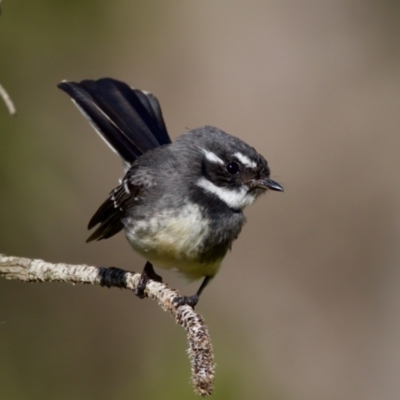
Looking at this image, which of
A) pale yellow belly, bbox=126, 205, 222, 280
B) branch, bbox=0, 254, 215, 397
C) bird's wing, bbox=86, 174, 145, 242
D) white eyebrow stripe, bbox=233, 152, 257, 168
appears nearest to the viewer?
branch, bbox=0, 254, 215, 397

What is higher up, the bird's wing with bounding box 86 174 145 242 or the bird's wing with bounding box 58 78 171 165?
the bird's wing with bounding box 58 78 171 165

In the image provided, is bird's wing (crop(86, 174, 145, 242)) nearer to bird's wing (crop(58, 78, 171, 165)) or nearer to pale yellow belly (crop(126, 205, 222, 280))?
pale yellow belly (crop(126, 205, 222, 280))

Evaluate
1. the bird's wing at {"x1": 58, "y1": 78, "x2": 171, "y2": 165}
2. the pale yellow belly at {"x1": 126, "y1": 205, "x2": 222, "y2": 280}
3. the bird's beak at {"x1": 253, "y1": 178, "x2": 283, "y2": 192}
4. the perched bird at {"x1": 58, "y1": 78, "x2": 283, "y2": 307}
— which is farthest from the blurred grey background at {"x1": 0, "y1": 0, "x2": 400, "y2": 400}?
the bird's beak at {"x1": 253, "y1": 178, "x2": 283, "y2": 192}

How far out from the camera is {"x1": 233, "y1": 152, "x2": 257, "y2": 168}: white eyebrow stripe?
3959mm

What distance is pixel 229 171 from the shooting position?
13.1 feet

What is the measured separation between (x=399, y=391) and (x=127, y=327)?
10.3ft

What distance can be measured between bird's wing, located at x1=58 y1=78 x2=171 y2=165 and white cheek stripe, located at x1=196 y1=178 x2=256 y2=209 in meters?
0.87

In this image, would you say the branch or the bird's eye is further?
the bird's eye

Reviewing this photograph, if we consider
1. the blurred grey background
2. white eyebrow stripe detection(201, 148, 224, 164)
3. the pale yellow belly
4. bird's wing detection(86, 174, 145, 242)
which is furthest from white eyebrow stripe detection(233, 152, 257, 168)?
the blurred grey background

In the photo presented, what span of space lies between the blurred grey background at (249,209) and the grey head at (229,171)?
1096 mm

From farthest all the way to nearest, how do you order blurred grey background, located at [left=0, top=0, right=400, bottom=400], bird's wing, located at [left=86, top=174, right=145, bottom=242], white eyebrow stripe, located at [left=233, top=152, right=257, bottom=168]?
A: blurred grey background, located at [left=0, top=0, right=400, bottom=400], bird's wing, located at [left=86, top=174, right=145, bottom=242], white eyebrow stripe, located at [left=233, top=152, right=257, bottom=168]

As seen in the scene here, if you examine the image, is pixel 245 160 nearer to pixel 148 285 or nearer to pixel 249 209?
pixel 148 285

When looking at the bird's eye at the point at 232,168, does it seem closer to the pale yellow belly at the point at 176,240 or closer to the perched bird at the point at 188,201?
the perched bird at the point at 188,201

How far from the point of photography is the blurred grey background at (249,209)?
15.2ft
